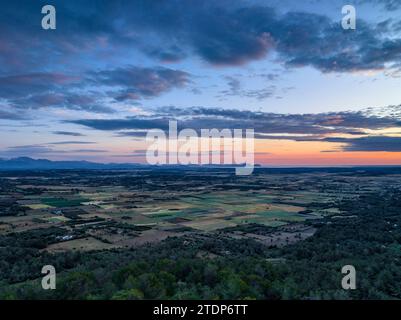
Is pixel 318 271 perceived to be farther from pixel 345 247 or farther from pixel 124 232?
pixel 124 232

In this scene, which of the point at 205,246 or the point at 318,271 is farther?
the point at 205,246

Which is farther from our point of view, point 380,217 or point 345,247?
point 380,217

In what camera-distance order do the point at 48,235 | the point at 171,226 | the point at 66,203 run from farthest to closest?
1. the point at 66,203
2. the point at 171,226
3. the point at 48,235

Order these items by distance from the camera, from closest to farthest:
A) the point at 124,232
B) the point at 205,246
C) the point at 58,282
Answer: the point at 58,282 < the point at 205,246 < the point at 124,232

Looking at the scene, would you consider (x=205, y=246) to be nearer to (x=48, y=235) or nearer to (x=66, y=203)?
(x=48, y=235)
